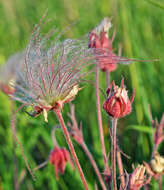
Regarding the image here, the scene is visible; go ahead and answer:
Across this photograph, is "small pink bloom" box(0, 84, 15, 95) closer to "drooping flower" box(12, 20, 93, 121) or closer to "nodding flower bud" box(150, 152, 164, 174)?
"drooping flower" box(12, 20, 93, 121)

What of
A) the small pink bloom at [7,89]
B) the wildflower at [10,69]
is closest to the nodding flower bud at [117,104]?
the small pink bloom at [7,89]

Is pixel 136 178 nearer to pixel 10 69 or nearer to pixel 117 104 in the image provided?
pixel 117 104

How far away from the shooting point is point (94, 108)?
8.61 feet

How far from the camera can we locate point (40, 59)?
4.02 ft

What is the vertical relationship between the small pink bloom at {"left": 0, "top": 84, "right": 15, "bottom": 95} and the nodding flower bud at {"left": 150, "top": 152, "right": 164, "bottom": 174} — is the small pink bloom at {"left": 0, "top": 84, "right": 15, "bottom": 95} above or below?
above

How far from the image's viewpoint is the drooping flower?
1165mm

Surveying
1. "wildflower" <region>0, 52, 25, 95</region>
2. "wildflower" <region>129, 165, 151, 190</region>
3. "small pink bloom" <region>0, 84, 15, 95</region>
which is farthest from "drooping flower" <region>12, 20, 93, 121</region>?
"wildflower" <region>0, 52, 25, 95</region>

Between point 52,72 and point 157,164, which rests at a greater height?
point 52,72

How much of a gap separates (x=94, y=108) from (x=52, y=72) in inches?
55.6

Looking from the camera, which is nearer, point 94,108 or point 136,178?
point 136,178

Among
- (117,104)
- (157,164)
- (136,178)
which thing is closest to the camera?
(117,104)

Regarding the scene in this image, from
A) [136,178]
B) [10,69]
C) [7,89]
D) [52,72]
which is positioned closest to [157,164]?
[136,178]

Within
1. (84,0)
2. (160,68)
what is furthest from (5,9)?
(160,68)

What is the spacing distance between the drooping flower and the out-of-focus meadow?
128 millimetres
